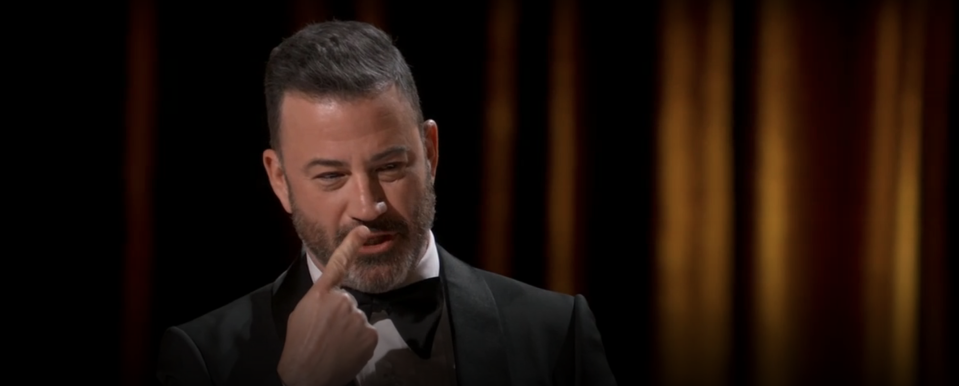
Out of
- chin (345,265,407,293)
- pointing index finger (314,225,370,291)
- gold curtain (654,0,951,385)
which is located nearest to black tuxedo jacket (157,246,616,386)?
chin (345,265,407,293)

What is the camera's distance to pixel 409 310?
169cm

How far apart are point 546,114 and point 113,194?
3.24 feet

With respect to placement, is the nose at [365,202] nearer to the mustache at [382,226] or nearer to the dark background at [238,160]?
the mustache at [382,226]

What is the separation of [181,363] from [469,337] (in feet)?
1.51

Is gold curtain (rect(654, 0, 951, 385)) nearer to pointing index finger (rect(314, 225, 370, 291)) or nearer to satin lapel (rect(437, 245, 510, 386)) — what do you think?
satin lapel (rect(437, 245, 510, 386))

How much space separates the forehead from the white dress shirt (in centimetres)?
23

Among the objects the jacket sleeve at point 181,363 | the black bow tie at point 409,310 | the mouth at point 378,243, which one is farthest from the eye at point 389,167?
the jacket sleeve at point 181,363

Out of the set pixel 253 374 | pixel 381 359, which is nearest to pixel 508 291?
pixel 381 359

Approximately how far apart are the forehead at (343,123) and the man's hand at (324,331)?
0.14 m

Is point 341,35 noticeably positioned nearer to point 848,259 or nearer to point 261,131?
point 261,131

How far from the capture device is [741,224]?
253cm

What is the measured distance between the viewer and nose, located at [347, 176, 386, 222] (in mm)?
1551

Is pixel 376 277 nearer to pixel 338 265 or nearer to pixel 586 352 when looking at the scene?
pixel 338 265

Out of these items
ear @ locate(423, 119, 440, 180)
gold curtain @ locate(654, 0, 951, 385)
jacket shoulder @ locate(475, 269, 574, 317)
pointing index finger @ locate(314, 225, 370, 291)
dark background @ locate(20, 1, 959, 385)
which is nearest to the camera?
pointing index finger @ locate(314, 225, 370, 291)
